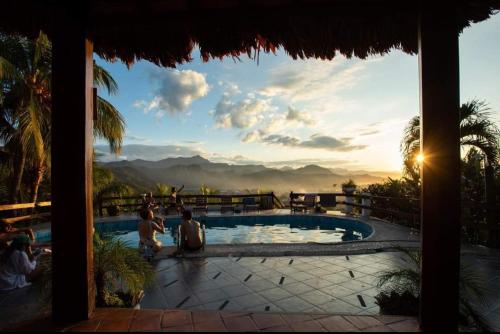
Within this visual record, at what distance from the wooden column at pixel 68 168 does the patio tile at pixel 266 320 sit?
1.44 meters

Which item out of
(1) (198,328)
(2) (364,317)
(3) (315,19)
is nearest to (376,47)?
(3) (315,19)

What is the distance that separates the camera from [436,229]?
82.8 inches

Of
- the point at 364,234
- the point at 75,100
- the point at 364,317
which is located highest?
the point at 75,100

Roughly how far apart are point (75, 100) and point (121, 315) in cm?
185

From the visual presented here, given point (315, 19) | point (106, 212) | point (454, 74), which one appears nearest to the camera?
point (454, 74)

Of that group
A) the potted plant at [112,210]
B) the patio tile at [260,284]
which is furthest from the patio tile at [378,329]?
the potted plant at [112,210]

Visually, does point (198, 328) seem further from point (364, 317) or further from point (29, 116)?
point (29, 116)

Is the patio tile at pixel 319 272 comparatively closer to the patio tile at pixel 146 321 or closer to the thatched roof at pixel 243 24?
the patio tile at pixel 146 321

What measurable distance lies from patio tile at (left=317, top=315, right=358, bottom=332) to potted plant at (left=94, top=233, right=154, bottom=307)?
5.83 ft

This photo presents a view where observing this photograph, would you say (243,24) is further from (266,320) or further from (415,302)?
(415,302)

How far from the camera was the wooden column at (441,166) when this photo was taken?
82.0 inches

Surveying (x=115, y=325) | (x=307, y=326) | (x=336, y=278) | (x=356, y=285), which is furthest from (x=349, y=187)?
(x=115, y=325)

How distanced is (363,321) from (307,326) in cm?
48

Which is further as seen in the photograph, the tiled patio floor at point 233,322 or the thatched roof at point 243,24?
the thatched roof at point 243,24
